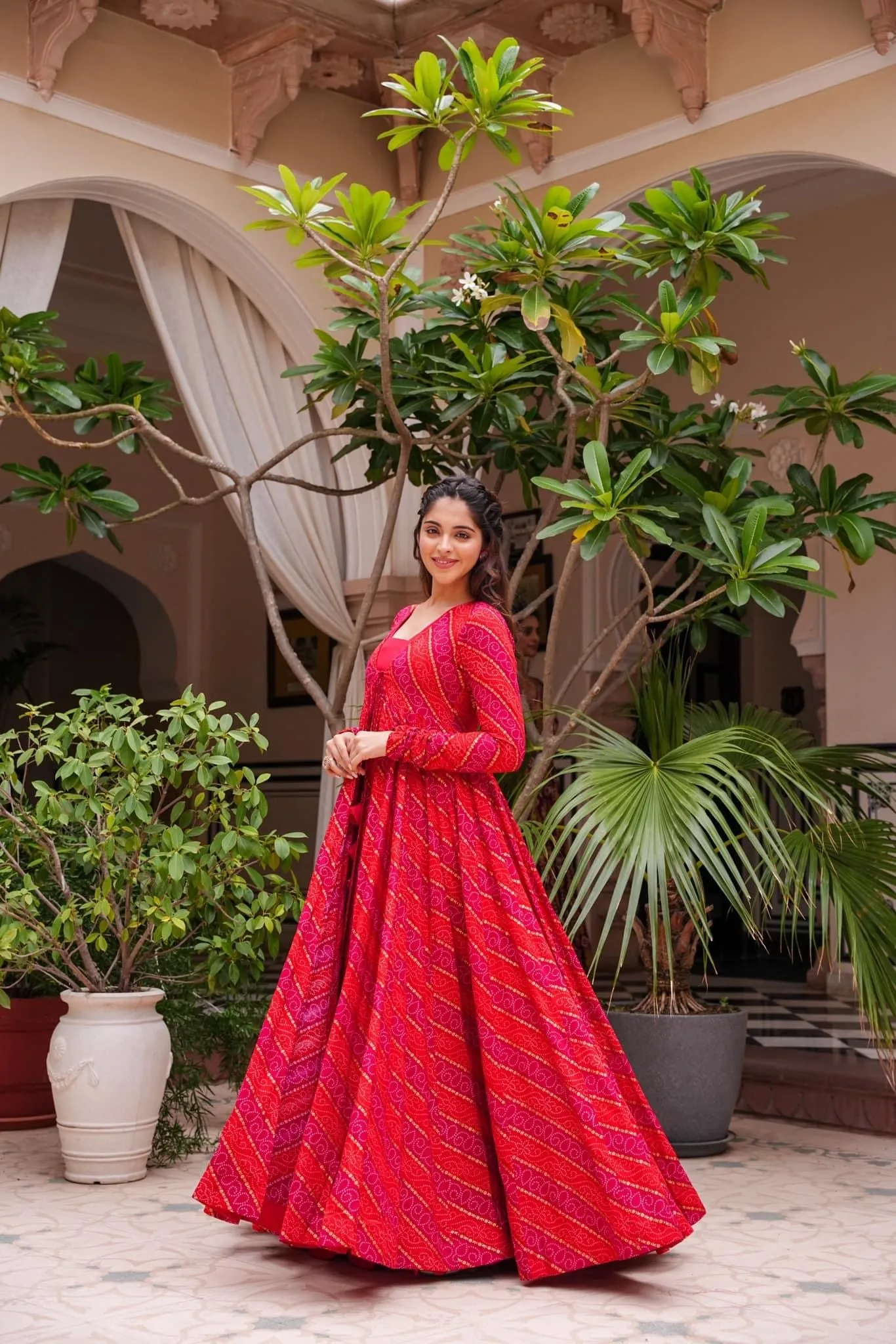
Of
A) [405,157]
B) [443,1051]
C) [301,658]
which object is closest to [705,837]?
[443,1051]

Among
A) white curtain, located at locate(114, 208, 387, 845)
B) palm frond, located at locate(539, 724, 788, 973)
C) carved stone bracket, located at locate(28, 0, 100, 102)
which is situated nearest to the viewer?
palm frond, located at locate(539, 724, 788, 973)

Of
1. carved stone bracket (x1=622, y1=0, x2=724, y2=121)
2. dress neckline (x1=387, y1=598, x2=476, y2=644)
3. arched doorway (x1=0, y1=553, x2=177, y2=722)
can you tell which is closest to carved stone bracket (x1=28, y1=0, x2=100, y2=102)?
carved stone bracket (x1=622, y1=0, x2=724, y2=121)

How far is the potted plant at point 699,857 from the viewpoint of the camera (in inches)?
128

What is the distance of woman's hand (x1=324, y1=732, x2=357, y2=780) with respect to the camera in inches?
111

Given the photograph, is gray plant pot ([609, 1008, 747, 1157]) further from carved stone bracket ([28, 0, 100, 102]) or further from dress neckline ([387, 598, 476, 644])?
carved stone bracket ([28, 0, 100, 102])

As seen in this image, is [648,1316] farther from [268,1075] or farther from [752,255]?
[752,255]

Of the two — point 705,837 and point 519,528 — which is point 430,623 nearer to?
point 705,837

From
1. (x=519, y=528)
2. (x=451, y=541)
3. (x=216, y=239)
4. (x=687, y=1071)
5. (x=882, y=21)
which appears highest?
(x=882, y=21)

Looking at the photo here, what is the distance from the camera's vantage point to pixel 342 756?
9.25 ft

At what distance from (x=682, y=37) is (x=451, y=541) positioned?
2.61m

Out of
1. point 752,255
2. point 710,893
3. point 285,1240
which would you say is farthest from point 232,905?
point 710,893

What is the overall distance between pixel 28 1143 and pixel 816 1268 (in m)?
2.27

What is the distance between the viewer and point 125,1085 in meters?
3.61

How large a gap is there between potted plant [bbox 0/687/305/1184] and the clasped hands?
88 centimetres
